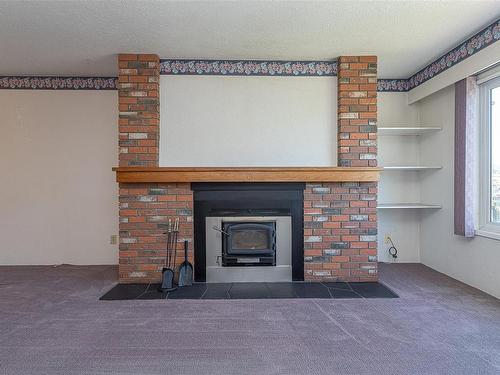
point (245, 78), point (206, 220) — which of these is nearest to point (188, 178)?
point (206, 220)

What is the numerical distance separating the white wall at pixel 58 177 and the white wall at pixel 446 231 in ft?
12.4

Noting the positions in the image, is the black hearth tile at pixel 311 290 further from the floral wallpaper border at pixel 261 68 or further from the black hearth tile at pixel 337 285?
the floral wallpaper border at pixel 261 68

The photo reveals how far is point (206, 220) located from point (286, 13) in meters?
2.00

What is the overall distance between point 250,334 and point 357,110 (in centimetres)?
238

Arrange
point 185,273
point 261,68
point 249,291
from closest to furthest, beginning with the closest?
point 249,291
point 185,273
point 261,68

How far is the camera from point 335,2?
7.58ft

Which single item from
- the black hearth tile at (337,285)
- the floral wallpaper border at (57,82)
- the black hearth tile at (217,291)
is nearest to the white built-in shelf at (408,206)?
the black hearth tile at (337,285)

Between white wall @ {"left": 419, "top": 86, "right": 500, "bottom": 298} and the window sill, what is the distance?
40 mm

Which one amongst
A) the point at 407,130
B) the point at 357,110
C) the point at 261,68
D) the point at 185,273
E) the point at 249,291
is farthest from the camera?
the point at 407,130

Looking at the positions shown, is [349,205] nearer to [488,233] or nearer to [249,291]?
[488,233]

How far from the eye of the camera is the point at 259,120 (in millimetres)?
3383

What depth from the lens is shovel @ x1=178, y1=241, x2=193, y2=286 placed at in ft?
10.2

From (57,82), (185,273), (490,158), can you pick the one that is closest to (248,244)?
(185,273)

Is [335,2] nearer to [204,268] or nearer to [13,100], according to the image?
[204,268]
